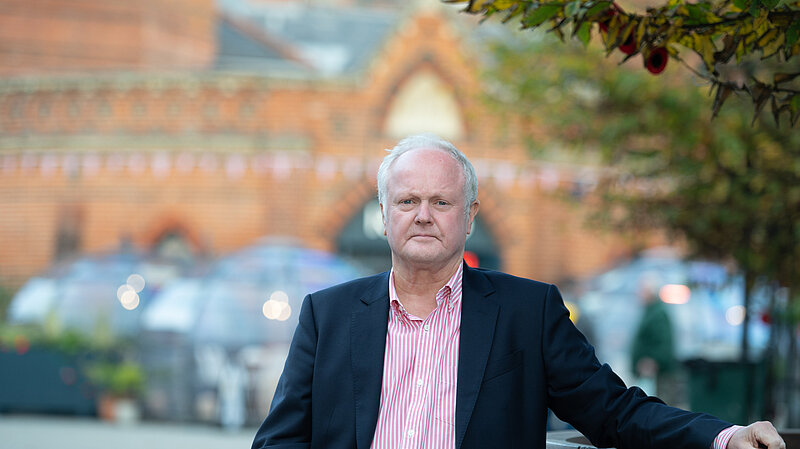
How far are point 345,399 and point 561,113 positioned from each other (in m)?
7.36

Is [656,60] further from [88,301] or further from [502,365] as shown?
[88,301]

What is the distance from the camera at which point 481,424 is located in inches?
102

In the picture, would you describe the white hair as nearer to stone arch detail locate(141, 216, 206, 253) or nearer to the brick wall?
stone arch detail locate(141, 216, 206, 253)

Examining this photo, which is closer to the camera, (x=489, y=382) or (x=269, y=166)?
(x=489, y=382)

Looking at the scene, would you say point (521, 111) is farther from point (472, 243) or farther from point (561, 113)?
point (472, 243)

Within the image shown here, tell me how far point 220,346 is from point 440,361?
8924 millimetres

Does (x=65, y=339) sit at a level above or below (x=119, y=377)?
above

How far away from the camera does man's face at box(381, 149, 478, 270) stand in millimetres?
2639

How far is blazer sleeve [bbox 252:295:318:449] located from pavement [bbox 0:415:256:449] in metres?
7.25

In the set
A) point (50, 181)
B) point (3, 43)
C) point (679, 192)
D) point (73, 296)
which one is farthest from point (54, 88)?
point (679, 192)

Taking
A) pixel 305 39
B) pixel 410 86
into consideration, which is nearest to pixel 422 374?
pixel 410 86

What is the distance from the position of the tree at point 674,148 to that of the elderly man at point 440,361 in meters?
5.22

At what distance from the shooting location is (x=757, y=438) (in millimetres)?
→ 2381

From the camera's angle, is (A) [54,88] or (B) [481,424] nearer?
(B) [481,424]
